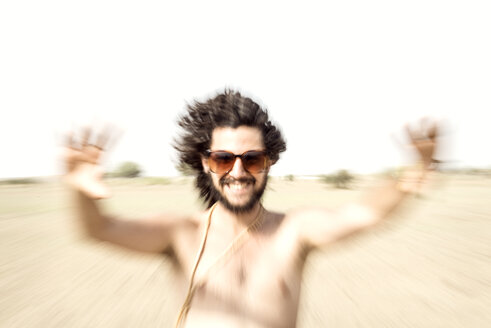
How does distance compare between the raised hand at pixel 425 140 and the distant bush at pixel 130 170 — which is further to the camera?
the distant bush at pixel 130 170

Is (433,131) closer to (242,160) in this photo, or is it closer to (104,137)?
(242,160)

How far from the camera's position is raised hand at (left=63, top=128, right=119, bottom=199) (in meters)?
1.44

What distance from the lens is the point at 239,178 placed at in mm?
1867

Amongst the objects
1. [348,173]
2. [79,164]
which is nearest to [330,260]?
[79,164]

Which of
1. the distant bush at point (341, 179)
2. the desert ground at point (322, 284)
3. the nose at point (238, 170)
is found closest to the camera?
the nose at point (238, 170)

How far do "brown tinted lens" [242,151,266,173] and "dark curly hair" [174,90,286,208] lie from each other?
0.12m

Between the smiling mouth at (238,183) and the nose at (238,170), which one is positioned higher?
the nose at (238,170)

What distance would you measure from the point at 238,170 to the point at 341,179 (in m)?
37.9

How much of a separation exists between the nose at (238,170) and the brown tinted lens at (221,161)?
21 millimetres

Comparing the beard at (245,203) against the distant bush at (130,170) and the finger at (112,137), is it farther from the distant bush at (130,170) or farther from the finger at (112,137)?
the distant bush at (130,170)

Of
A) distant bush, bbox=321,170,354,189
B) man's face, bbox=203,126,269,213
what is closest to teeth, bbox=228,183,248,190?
man's face, bbox=203,126,269,213

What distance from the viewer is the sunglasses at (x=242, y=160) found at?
1.90 m

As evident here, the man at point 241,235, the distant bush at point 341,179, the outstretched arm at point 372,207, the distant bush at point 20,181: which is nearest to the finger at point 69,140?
the man at point 241,235

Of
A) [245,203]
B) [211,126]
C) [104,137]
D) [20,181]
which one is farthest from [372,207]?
[20,181]
